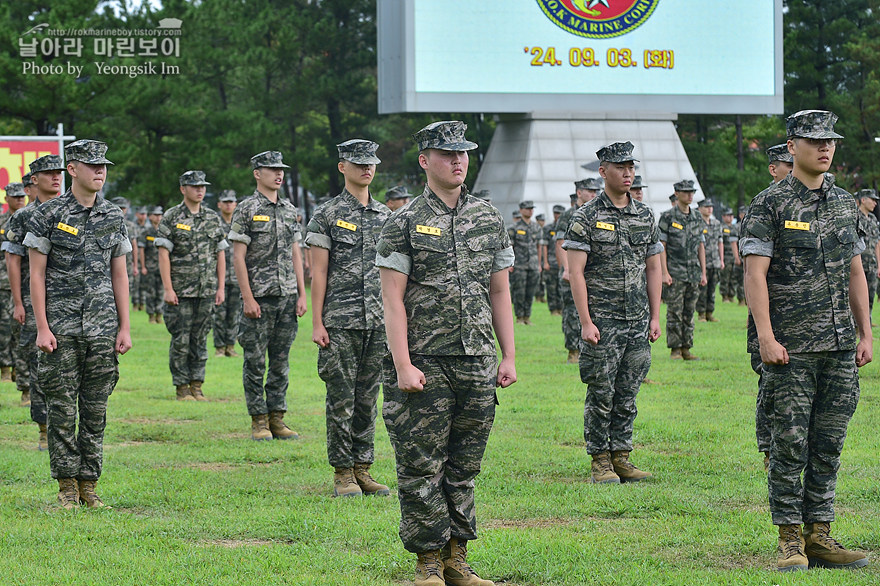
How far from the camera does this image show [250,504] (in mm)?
7789

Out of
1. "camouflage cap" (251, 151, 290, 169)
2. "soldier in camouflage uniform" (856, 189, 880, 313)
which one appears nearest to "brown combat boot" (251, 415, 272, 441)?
"camouflage cap" (251, 151, 290, 169)

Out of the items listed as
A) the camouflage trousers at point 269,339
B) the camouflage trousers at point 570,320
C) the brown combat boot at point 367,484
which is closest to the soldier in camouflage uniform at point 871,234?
the camouflage trousers at point 570,320

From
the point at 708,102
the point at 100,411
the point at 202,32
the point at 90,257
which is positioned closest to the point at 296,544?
the point at 100,411

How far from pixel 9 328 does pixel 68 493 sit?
677 cm

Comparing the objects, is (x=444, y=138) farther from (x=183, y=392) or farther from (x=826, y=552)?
(x=183, y=392)

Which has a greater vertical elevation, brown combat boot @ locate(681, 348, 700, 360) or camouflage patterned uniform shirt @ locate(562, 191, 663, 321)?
camouflage patterned uniform shirt @ locate(562, 191, 663, 321)

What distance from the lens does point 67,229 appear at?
7.61 m

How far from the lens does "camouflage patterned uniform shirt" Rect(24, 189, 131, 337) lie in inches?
300

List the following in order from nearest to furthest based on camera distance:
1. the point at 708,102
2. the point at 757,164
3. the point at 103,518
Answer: the point at 103,518, the point at 708,102, the point at 757,164

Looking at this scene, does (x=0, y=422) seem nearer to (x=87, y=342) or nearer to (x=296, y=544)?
(x=87, y=342)

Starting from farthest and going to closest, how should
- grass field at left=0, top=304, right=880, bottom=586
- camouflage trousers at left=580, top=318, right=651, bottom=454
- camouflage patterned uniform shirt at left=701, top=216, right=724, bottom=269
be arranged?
camouflage patterned uniform shirt at left=701, top=216, right=724, bottom=269 < camouflage trousers at left=580, top=318, right=651, bottom=454 < grass field at left=0, top=304, right=880, bottom=586

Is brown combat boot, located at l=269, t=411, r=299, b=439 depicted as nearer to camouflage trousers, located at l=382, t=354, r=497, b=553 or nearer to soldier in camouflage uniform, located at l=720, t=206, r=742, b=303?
camouflage trousers, located at l=382, t=354, r=497, b=553

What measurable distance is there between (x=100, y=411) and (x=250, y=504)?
1.15m

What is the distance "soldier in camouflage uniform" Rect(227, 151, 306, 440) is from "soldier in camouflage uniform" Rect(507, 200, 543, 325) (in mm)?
12476
